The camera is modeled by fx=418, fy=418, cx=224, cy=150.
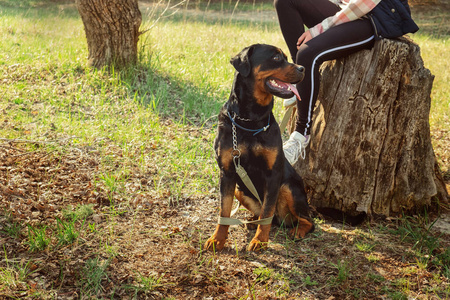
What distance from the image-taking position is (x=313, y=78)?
390 cm

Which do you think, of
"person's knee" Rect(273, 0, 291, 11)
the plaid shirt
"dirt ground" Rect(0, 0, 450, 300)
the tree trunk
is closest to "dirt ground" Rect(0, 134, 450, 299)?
"dirt ground" Rect(0, 0, 450, 300)

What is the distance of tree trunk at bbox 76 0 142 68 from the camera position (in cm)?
642

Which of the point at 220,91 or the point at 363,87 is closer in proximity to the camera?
the point at 363,87

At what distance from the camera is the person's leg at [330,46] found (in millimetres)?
3791

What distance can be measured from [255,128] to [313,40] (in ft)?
3.74

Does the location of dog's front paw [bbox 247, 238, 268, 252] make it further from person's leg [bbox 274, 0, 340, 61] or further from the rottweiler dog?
person's leg [bbox 274, 0, 340, 61]

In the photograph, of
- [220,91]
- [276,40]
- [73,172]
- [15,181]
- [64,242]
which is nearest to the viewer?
[64,242]

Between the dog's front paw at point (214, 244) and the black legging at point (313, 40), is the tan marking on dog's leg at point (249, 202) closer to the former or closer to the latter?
the dog's front paw at point (214, 244)

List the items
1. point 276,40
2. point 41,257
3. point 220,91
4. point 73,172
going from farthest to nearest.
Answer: point 276,40 → point 220,91 → point 73,172 → point 41,257

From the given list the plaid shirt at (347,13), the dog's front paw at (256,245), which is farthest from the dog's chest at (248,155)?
the plaid shirt at (347,13)

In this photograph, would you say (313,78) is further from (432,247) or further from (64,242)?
(64,242)

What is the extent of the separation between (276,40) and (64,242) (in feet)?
26.9

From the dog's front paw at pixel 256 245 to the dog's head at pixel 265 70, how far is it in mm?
1150

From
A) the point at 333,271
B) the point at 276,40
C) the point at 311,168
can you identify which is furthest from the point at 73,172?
the point at 276,40
